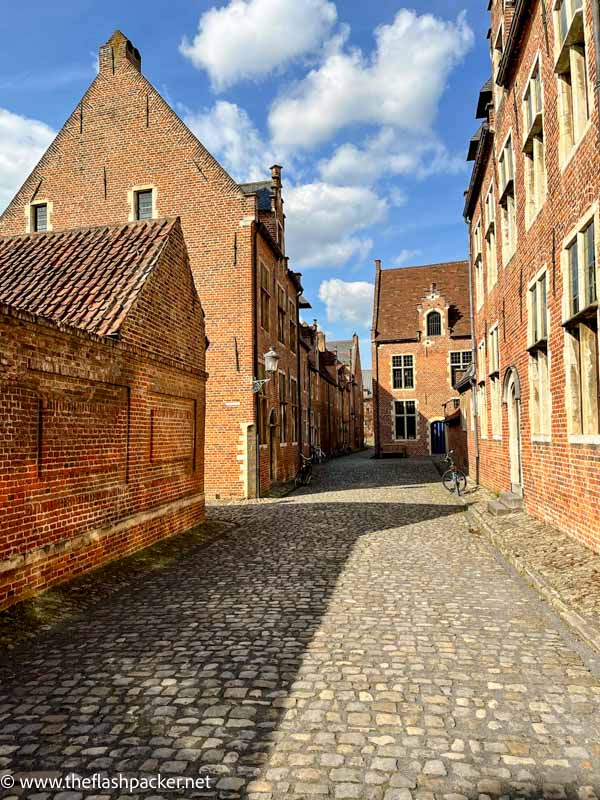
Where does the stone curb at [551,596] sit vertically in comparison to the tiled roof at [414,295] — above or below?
below

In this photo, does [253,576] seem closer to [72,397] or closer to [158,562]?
[158,562]

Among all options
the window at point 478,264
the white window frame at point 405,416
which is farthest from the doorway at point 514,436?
the white window frame at point 405,416

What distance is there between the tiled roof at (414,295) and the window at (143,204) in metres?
22.6

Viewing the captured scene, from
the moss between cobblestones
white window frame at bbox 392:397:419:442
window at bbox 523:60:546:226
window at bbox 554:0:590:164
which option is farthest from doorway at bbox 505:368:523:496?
white window frame at bbox 392:397:419:442

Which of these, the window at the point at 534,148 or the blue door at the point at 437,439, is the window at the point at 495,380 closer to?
the window at the point at 534,148

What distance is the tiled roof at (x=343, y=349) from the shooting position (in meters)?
66.2

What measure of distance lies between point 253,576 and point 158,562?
5.32 feet

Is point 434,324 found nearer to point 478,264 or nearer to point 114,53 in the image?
point 478,264

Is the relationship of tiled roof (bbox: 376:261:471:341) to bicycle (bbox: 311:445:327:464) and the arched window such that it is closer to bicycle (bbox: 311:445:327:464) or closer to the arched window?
the arched window

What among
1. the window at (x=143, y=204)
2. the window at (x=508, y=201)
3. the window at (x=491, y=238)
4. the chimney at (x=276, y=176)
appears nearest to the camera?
the window at (x=508, y=201)

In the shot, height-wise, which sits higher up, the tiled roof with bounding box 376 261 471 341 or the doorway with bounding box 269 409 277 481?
the tiled roof with bounding box 376 261 471 341

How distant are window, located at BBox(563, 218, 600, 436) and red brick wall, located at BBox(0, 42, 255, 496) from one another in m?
9.47

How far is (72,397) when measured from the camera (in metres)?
6.83

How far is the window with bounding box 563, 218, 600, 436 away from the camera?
748cm
